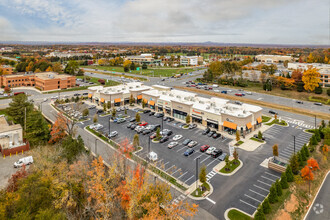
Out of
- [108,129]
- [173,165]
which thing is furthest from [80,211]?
[108,129]

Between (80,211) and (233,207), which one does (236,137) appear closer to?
(233,207)

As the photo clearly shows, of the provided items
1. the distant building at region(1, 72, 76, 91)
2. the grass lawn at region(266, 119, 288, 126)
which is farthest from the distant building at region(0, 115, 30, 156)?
the grass lawn at region(266, 119, 288, 126)

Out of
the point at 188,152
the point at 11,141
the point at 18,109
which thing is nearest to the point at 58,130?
the point at 11,141

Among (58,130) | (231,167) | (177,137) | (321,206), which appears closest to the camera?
(321,206)

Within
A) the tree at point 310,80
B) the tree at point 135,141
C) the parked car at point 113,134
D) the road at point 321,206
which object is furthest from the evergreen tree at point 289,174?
the tree at point 310,80

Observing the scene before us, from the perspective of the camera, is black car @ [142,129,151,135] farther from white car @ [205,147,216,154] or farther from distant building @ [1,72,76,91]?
distant building @ [1,72,76,91]

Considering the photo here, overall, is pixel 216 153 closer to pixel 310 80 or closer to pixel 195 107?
pixel 195 107
